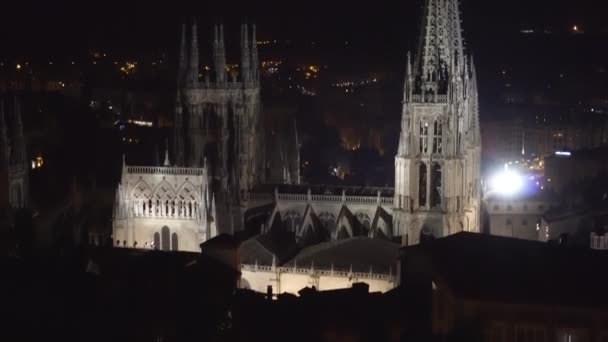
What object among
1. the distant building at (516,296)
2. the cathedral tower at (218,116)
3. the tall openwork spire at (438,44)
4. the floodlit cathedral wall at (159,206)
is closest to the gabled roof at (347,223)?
the floodlit cathedral wall at (159,206)

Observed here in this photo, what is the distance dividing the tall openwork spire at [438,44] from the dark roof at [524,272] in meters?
18.8

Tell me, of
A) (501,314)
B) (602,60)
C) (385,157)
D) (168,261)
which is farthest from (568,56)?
(501,314)

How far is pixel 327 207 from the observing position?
58.4 meters

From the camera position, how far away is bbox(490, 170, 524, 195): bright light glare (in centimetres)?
8078

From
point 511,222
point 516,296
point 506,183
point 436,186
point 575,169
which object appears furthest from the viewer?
point 575,169

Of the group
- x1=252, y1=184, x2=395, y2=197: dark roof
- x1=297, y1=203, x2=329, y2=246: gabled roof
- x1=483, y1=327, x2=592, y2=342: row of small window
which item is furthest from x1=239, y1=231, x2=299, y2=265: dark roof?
x1=483, y1=327, x2=592, y2=342: row of small window

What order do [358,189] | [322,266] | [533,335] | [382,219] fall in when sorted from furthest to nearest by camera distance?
[358,189]
[382,219]
[322,266]
[533,335]

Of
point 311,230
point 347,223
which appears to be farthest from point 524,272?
point 311,230

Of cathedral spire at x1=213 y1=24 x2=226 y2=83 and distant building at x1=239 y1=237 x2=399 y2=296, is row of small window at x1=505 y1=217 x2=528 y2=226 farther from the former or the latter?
distant building at x1=239 y1=237 x2=399 y2=296

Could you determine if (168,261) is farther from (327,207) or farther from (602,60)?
(602,60)

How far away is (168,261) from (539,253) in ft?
44.1

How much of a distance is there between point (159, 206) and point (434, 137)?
13700 millimetres

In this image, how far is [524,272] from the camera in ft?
103

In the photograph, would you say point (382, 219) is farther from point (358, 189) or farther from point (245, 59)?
point (245, 59)
